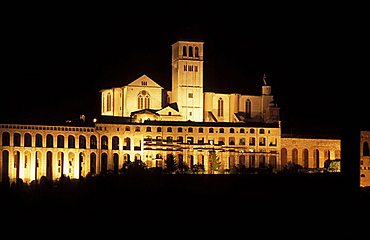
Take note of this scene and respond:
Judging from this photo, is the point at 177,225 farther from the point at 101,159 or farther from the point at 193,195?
the point at 101,159

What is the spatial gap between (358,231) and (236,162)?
4658 cm

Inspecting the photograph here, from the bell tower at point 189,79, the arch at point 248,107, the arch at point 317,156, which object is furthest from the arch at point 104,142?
the arch at point 317,156

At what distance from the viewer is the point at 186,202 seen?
50781mm

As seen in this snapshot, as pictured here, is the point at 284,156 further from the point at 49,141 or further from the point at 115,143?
the point at 49,141

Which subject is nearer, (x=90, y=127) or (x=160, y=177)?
(x=160, y=177)

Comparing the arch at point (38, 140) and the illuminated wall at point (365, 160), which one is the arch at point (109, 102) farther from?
the illuminated wall at point (365, 160)

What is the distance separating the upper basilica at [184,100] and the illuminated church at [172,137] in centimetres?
13

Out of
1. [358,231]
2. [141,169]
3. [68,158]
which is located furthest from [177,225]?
[68,158]

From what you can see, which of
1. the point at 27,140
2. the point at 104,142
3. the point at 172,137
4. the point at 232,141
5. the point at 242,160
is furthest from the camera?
the point at 242,160

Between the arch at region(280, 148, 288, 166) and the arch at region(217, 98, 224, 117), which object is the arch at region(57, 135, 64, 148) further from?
the arch at region(280, 148, 288, 166)

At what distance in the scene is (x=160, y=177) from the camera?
64312 millimetres

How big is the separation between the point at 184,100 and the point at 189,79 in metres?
2.93

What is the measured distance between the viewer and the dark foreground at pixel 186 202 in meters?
42.1

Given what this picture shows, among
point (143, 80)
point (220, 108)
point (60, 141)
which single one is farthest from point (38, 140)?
point (220, 108)
